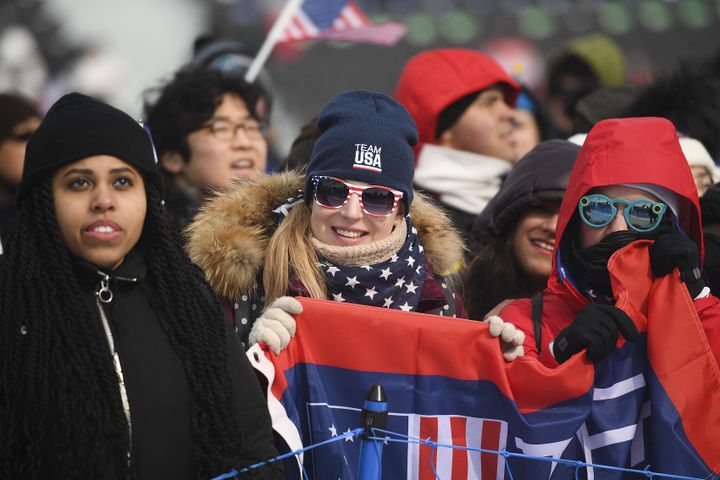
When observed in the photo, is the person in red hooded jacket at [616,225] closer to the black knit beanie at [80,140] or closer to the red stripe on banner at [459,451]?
the red stripe on banner at [459,451]

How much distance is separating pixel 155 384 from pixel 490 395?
1.07m

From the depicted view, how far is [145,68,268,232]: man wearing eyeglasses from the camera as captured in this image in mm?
5500

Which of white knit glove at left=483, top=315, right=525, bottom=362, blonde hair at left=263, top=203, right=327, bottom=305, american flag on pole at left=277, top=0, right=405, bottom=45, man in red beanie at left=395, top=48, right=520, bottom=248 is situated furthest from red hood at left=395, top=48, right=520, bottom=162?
white knit glove at left=483, top=315, right=525, bottom=362

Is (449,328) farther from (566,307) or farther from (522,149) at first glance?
(522,149)

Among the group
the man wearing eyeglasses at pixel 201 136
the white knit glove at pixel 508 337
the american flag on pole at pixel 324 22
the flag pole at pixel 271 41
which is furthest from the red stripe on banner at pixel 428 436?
the american flag on pole at pixel 324 22

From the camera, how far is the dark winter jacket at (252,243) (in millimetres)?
3826

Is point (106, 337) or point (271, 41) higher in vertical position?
point (271, 41)

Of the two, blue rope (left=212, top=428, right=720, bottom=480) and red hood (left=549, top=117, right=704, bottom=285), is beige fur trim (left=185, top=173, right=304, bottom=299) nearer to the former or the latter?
blue rope (left=212, top=428, right=720, bottom=480)

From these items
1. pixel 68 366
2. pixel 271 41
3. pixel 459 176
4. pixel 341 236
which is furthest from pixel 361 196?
pixel 271 41

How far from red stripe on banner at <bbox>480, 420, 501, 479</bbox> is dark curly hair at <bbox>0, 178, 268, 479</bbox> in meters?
0.82

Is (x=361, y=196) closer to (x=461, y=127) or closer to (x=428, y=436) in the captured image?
(x=428, y=436)

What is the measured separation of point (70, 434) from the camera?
298 centimetres

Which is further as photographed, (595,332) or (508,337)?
(508,337)

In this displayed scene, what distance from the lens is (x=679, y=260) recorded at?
3570 millimetres
